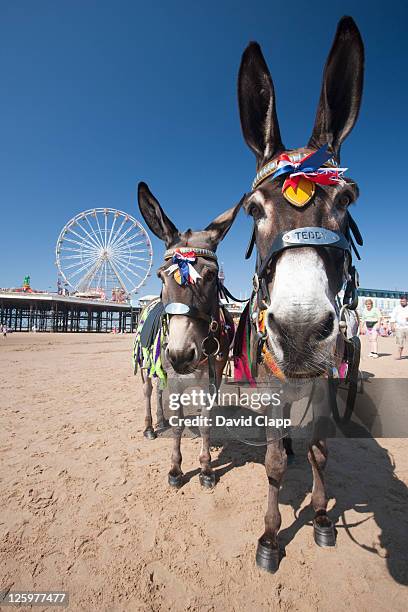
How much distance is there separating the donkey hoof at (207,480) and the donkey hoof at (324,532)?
1208mm

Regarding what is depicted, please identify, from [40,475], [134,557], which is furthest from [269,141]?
[40,475]

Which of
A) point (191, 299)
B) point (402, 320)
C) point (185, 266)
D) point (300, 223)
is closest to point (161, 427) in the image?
point (191, 299)

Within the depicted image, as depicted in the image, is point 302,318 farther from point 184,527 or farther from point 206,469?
point 206,469

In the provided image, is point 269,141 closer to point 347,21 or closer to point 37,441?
point 347,21

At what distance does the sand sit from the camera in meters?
1.88

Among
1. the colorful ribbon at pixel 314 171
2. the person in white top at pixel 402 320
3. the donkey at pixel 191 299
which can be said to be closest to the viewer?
the colorful ribbon at pixel 314 171

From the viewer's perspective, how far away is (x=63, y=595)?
1.88 metres

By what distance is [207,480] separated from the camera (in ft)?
10.3

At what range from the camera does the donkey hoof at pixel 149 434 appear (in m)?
4.44

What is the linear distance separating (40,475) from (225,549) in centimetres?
250

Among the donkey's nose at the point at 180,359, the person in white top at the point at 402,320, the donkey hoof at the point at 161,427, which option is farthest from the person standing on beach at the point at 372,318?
the donkey's nose at the point at 180,359

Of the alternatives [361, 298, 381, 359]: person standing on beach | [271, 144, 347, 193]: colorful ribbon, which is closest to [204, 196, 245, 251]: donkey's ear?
[271, 144, 347, 193]: colorful ribbon

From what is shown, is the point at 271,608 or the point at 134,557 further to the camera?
the point at 134,557

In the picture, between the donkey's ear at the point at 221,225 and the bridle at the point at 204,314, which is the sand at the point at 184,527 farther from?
the donkey's ear at the point at 221,225
